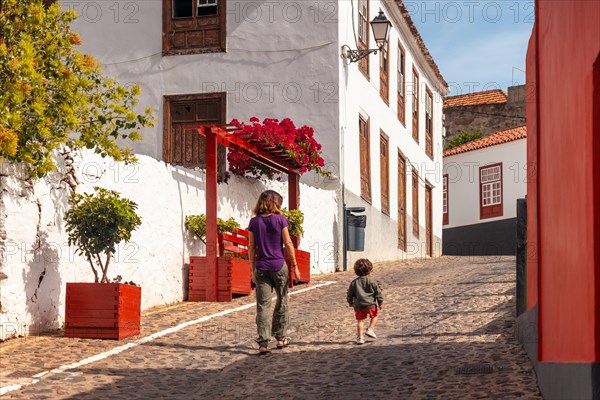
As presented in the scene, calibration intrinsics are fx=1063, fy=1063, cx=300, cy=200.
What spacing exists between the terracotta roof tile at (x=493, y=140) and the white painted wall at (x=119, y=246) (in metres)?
20.7

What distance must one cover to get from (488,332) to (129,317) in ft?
11.5

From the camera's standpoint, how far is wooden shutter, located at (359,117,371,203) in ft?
73.4

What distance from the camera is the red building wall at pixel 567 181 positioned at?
504 centimetres

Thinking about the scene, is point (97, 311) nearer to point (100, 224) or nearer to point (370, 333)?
point (100, 224)

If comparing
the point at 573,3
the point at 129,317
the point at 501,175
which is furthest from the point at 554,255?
the point at 501,175

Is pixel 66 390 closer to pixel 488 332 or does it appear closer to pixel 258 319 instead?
pixel 258 319

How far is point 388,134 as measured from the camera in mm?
25297

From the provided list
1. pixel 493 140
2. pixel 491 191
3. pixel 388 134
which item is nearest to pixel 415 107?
pixel 388 134

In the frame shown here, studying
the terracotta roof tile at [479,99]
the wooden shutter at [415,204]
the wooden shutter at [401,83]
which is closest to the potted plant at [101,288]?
the wooden shutter at [401,83]

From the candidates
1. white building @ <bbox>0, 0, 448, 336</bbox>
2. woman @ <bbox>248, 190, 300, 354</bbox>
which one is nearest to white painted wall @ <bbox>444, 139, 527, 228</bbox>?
white building @ <bbox>0, 0, 448, 336</bbox>

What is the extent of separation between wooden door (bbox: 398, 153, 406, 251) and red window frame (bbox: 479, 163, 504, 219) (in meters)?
10.8

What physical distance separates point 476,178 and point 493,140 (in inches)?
70.0

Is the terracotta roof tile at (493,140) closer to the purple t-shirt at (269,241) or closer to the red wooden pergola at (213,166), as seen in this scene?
the red wooden pergola at (213,166)

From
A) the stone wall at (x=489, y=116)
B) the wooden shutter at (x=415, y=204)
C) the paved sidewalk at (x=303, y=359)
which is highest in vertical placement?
the stone wall at (x=489, y=116)
